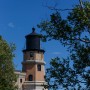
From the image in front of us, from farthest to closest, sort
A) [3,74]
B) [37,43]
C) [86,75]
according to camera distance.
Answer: [37,43] → [3,74] → [86,75]

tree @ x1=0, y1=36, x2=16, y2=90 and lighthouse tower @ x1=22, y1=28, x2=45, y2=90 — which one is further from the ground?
lighthouse tower @ x1=22, y1=28, x2=45, y2=90

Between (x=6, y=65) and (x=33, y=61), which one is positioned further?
(x=33, y=61)

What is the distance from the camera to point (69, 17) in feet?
101

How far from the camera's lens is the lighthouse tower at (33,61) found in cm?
11994

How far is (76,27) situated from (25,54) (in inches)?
3610

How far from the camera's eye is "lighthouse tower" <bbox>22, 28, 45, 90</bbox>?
11994cm

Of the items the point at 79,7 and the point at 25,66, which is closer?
the point at 79,7

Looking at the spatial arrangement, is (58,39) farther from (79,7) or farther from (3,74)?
(3,74)

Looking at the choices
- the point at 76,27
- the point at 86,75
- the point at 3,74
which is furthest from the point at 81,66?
the point at 3,74

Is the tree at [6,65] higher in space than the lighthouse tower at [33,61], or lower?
lower

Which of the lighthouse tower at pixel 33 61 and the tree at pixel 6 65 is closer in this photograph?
the tree at pixel 6 65

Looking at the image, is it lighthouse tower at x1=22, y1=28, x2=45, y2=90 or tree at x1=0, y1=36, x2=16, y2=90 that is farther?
lighthouse tower at x1=22, y1=28, x2=45, y2=90

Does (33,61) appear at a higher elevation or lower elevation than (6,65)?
higher

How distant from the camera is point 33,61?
12131 cm
